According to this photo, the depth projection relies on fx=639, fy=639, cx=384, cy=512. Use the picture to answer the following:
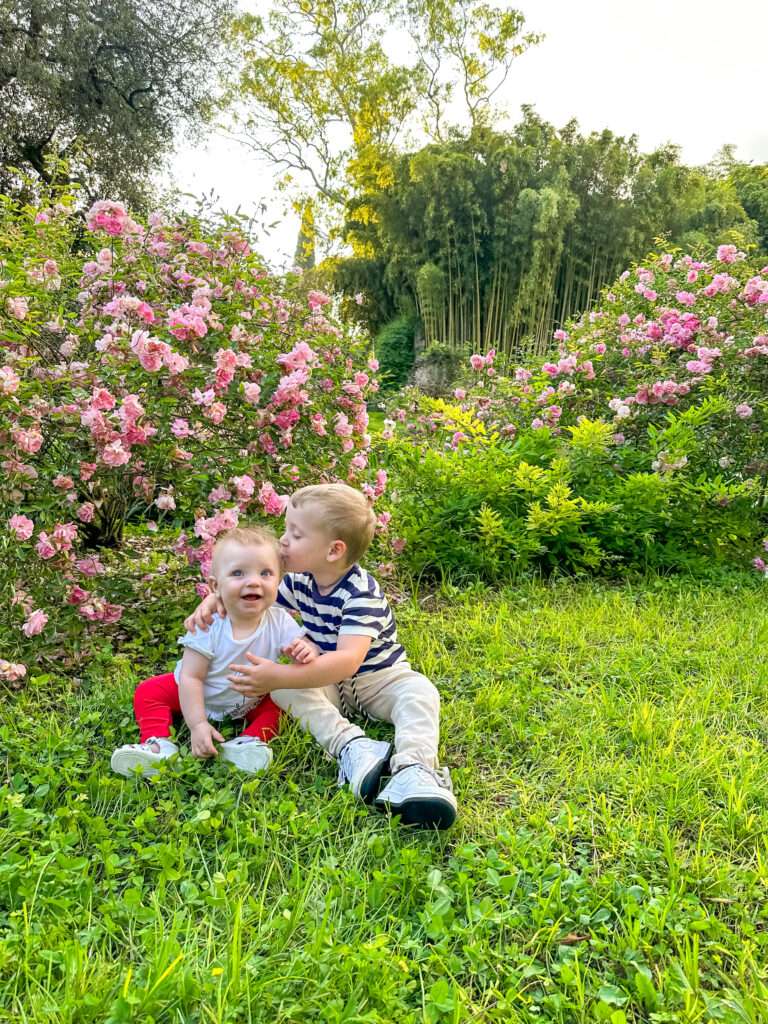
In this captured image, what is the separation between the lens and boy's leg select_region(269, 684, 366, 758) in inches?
73.7

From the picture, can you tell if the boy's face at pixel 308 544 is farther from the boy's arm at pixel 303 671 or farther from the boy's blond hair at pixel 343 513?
the boy's arm at pixel 303 671

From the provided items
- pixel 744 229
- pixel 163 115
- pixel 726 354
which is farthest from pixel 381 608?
pixel 744 229

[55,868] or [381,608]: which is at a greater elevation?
[381,608]

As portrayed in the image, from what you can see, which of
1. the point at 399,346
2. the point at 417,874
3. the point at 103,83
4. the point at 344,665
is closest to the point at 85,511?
the point at 344,665

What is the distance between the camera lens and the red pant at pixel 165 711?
1.92 metres

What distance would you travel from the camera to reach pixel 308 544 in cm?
195

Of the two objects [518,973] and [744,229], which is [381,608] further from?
[744,229]

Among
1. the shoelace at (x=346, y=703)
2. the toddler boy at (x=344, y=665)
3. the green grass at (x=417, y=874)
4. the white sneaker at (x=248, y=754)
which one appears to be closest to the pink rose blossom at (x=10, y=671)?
the green grass at (x=417, y=874)

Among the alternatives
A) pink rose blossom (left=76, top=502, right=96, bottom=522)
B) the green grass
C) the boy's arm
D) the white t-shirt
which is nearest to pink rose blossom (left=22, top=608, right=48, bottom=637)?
the green grass

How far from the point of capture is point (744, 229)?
17156 millimetres

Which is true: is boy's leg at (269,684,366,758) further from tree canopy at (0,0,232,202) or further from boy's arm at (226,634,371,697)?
tree canopy at (0,0,232,202)

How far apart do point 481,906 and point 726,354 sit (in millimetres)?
4016

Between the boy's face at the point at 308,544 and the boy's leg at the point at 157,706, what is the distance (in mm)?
547

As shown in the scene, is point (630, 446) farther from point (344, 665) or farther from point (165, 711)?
point (165, 711)
